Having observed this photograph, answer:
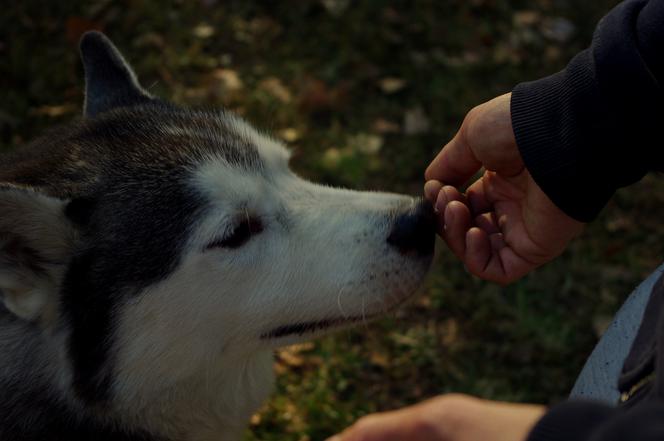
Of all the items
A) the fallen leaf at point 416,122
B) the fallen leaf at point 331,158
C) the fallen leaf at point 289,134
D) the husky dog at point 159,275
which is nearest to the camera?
the husky dog at point 159,275

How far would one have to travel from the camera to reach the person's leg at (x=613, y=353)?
1.92 meters

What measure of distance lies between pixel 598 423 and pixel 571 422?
47 mm

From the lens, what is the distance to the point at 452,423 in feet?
4.95

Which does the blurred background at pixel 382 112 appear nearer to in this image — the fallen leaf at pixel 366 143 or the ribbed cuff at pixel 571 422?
the fallen leaf at pixel 366 143

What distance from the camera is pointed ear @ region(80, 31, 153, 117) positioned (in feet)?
9.46

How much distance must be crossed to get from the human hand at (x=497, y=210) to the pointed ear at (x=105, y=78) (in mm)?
1241

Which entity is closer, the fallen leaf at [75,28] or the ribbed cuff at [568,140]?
the ribbed cuff at [568,140]

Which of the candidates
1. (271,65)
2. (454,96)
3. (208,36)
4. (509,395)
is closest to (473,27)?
(454,96)

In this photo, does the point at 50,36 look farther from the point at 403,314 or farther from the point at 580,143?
the point at 580,143

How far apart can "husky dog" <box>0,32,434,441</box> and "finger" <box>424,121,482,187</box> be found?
0.79ft

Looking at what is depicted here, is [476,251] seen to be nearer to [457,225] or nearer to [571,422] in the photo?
[457,225]

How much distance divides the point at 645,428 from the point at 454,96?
4.00 meters

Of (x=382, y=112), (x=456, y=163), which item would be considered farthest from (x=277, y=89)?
(x=456, y=163)

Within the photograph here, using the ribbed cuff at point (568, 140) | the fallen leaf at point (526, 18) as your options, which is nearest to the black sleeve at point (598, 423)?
the ribbed cuff at point (568, 140)
